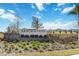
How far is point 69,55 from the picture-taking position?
9.52ft

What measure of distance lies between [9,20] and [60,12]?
636 mm

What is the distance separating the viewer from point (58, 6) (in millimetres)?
2922

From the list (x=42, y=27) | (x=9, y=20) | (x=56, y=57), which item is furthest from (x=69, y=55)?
(x=9, y=20)

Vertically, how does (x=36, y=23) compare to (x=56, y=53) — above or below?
above

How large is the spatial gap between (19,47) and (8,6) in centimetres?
52

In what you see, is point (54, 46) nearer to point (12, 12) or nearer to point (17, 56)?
point (17, 56)

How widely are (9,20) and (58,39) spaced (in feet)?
2.14

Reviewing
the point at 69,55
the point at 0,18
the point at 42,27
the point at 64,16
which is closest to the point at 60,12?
the point at 64,16

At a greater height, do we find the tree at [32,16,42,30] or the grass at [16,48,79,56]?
the tree at [32,16,42,30]

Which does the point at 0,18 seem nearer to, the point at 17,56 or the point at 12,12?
the point at 12,12

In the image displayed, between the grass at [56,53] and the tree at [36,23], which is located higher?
the tree at [36,23]

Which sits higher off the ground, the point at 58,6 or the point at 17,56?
the point at 58,6

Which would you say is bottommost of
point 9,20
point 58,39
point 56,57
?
point 56,57

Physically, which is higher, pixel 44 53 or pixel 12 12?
pixel 12 12
